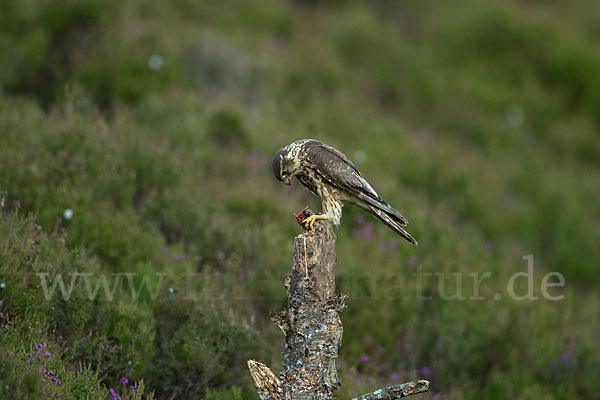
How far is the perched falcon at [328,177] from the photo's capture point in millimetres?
4379

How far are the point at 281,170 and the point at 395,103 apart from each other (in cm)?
1020

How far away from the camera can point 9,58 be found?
9.80 m

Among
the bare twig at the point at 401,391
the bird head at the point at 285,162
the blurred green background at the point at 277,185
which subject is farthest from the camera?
the blurred green background at the point at 277,185

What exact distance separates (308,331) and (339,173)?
105cm

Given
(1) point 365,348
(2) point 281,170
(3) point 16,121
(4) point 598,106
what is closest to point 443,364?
(1) point 365,348

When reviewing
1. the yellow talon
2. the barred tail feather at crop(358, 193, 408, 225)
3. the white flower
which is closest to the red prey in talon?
the yellow talon

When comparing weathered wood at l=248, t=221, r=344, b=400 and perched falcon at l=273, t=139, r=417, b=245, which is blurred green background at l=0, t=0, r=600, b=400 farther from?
perched falcon at l=273, t=139, r=417, b=245

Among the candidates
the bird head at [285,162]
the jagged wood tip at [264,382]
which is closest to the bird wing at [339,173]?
the bird head at [285,162]

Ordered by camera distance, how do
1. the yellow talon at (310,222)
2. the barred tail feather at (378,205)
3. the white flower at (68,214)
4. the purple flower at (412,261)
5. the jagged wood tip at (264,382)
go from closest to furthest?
the jagged wood tip at (264,382), the yellow talon at (310,222), the barred tail feather at (378,205), the white flower at (68,214), the purple flower at (412,261)

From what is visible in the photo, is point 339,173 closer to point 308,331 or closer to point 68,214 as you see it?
point 308,331

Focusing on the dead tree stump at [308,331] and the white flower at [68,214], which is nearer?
the dead tree stump at [308,331]

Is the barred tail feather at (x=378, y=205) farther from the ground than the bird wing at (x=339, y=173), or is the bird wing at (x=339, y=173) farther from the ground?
the bird wing at (x=339, y=173)

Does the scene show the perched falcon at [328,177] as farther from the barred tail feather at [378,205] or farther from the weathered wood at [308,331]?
the weathered wood at [308,331]

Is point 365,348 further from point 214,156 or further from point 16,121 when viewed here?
point 16,121
